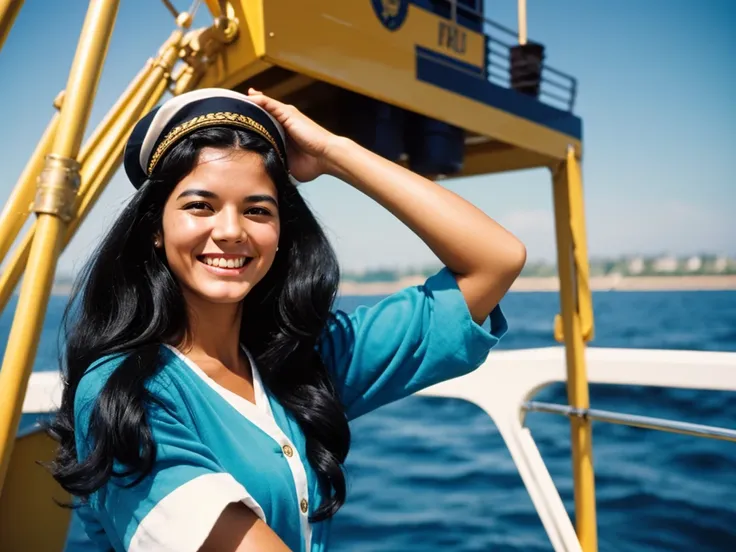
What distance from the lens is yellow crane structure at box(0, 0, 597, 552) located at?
42.8 inches

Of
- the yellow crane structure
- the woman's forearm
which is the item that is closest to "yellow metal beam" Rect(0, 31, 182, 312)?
the yellow crane structure

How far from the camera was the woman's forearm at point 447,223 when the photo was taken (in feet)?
4.19

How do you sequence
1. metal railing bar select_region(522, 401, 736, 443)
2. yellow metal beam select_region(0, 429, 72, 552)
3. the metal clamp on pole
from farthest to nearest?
yellow metal beam select_region(0, 429, 72, 552) < metal railing bar select_region(522, 401, 736, 443) < the metal clamp on pole

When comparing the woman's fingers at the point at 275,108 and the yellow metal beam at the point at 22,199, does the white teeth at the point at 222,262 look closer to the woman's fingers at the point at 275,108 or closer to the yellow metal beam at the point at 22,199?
the woman's fingers at the point at 275,108

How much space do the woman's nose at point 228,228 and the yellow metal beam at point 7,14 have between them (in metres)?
0.44

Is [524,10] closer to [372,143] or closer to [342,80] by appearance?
[372,143]

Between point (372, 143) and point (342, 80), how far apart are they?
0.57m

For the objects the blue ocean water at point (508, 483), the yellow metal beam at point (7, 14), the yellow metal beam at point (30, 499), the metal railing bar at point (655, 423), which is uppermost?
the yellow metal beam at point (7, 14)

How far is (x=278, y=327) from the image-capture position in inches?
53.4

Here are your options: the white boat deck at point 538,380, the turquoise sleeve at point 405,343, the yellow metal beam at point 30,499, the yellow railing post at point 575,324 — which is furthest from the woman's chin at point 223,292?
the white boat deck at point 538,380

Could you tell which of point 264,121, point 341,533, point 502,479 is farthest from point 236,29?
point 502,479

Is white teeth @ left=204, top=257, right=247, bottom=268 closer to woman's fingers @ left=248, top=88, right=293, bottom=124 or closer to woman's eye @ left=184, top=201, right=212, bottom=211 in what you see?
woman's eye @ left=184, top=201, right=212, bottom=211

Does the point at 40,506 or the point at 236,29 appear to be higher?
the point at 236,29

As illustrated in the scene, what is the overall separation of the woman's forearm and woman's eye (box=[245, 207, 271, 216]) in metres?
0.22
